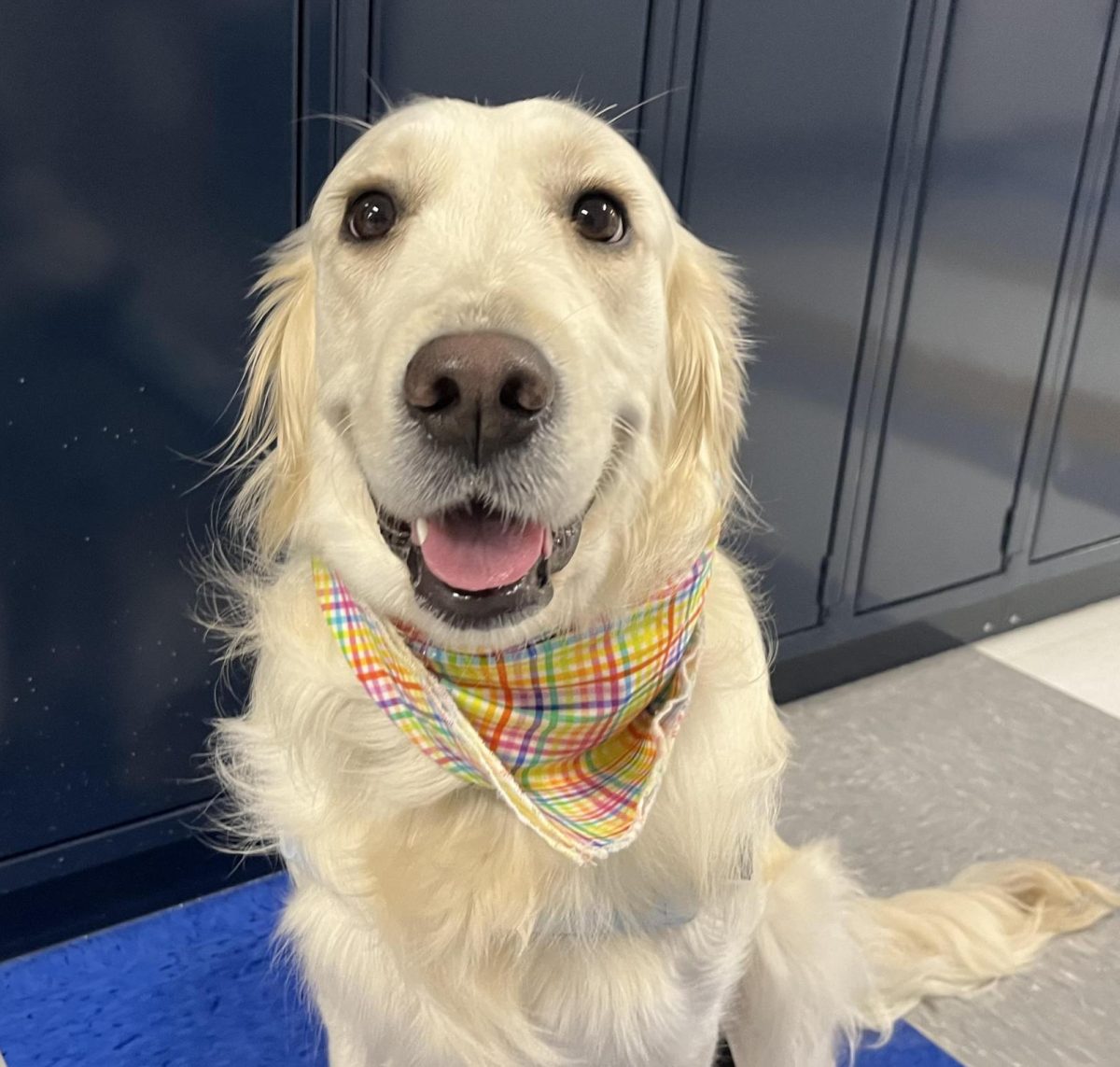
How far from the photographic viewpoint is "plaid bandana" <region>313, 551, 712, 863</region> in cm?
102

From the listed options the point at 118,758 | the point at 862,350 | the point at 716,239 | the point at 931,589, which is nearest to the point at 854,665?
the point at 931,589

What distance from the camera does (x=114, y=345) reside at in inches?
57.1

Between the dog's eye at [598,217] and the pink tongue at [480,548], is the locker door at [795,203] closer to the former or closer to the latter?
the dog's eye at [598,217]

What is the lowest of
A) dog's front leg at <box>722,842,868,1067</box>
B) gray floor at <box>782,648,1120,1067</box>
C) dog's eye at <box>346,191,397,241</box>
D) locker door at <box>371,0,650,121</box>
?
gray floor at <box>782,648,1120,1067</box>

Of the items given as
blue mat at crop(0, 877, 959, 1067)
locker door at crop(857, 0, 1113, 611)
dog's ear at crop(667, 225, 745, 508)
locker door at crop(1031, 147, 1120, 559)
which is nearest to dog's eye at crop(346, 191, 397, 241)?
dog's ear at crop(667, 225, 745, 508)

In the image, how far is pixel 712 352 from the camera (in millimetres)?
1128

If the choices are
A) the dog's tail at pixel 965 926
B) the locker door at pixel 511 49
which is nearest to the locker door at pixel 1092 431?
the dog's tail at pixel 965 926

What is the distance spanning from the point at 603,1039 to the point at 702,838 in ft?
0.66

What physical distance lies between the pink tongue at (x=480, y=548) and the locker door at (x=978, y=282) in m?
1.47

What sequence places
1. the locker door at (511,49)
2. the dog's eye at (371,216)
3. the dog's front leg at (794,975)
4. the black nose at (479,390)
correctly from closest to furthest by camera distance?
the black nose at (479,390) → the dog's eye at (371,216) → the dog's front leg at (794,975) → the locker door at (511,49)

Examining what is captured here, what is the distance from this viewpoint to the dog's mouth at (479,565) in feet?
2.99

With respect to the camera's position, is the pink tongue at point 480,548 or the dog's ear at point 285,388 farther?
the dog's ear at point 285,388

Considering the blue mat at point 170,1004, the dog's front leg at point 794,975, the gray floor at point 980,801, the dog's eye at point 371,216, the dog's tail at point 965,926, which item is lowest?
the blue mat at point 170,1004

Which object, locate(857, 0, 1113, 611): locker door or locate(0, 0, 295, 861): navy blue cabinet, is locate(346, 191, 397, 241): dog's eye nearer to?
locate(0, 0, 295, 861): navy blue cabinet
